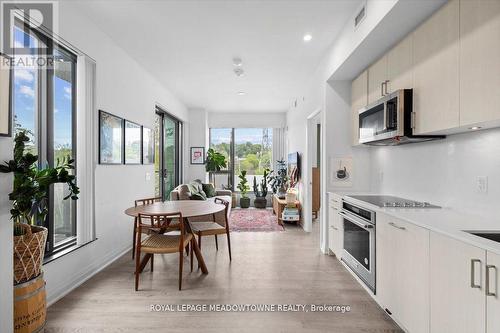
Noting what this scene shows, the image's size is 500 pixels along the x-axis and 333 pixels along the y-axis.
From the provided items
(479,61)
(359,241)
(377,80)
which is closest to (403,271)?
(359,241)

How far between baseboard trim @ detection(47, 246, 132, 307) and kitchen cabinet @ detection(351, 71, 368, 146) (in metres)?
3.35

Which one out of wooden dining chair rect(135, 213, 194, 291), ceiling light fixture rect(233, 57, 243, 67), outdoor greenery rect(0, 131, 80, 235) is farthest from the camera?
ceiling light fixture rect(233, 57, 243, 67)

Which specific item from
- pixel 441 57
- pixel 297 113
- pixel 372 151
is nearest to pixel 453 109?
pixel 441 57

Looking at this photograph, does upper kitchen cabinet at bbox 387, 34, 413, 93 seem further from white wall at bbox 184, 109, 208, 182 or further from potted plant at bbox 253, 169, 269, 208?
white wall at bbox 184, 109, 208, 182

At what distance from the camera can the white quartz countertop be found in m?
1.30

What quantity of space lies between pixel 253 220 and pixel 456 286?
4779 mm

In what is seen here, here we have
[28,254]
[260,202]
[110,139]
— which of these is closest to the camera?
[28,254]

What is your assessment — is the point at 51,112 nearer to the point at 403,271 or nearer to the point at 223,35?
the point at 223,35

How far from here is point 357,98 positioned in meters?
3.47

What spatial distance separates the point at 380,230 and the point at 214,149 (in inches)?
256

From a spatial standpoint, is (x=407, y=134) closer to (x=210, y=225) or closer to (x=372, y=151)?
(x=372, y=151)

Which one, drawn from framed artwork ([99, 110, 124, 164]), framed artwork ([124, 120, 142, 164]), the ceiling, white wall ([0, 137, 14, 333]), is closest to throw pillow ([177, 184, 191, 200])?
framed artwork ([124, 120, 142, 164])

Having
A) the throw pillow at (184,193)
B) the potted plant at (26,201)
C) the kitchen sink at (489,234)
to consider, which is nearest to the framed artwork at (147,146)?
the throw pillow at (184,193)

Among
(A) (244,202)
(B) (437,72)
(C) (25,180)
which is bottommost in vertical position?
(A) (244,202)
